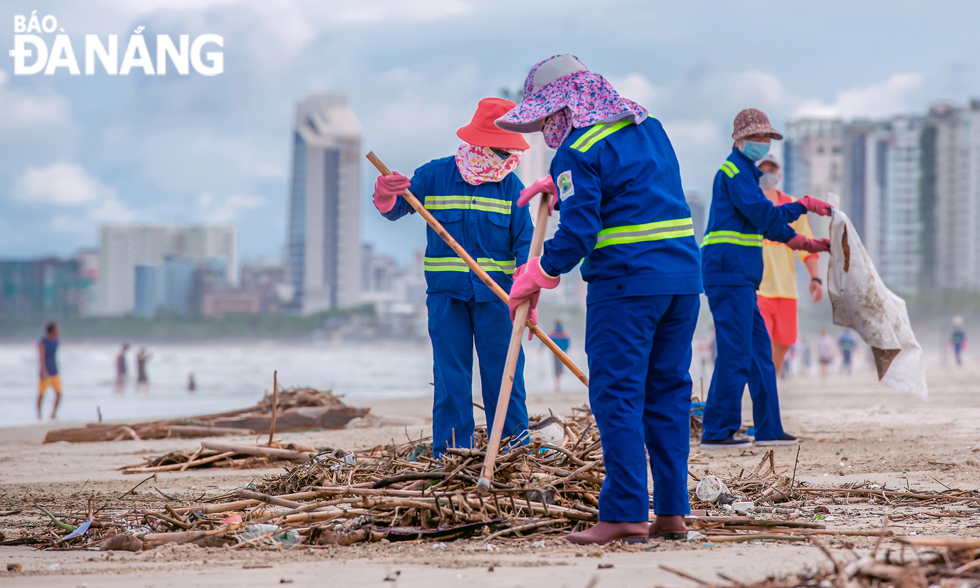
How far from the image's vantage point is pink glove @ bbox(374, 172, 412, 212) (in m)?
4.59

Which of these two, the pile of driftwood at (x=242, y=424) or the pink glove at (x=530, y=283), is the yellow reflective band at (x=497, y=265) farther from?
the pile of driftwood at (x=242, y=424)

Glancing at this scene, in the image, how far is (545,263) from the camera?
10.1ft

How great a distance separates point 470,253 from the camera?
4637mm

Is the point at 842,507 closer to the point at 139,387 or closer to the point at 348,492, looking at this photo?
the point at 348,492

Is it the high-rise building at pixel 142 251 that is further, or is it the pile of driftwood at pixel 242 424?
the high-rise building at pixel 142 251

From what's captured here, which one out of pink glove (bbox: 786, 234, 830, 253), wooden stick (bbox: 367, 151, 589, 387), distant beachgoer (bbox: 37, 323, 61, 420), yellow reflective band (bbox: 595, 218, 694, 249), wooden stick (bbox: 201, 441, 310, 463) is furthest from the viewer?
distant beachgoer (bbox: 37, 323, 61, 420)

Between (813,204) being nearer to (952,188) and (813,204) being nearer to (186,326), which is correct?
(186,326)

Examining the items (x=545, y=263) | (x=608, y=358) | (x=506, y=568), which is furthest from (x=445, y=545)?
(x=545, y=263)

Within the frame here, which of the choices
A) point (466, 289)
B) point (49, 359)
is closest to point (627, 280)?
point (466, 289)

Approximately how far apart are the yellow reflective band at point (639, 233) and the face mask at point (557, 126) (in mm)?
423

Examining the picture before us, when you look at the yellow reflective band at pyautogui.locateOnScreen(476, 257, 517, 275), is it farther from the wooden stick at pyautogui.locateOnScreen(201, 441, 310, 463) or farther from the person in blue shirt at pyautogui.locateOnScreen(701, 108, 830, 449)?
the wooden stick at pyautogui.locateOnScreen(201, 441, 310, 463)

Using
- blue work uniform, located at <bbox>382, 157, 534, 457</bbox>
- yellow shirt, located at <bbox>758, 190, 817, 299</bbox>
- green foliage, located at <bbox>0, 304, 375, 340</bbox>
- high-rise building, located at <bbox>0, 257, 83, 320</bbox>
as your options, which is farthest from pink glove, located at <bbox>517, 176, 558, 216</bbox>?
high-rise building, located at <bbox>0, 257, 83, 320</bbox>

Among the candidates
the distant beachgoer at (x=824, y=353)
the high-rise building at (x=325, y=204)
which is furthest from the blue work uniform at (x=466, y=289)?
the high-rise building at (x=325, y=204)

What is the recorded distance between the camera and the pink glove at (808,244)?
5.88 m
